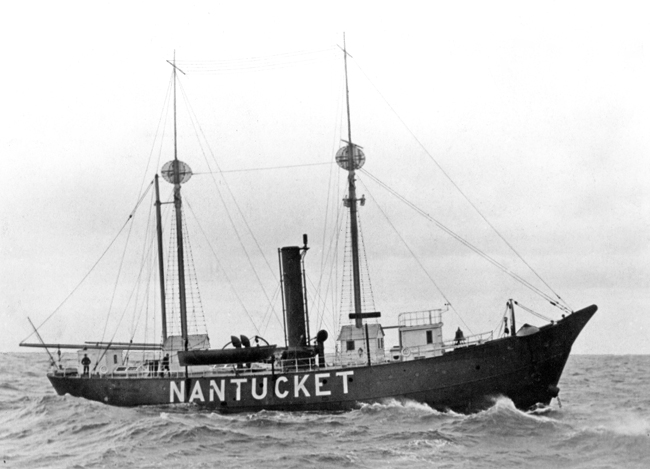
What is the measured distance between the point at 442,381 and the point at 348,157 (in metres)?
10.9

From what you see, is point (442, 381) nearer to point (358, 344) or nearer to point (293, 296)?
point (358, 344)

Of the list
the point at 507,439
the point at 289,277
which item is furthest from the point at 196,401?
the point at 507,439

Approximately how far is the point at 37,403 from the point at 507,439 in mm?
20926

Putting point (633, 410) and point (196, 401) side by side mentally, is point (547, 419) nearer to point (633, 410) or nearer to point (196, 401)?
point (633, 410)

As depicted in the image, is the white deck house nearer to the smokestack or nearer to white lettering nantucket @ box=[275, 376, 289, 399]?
the smokestack

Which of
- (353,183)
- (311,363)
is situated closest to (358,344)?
(311,363)

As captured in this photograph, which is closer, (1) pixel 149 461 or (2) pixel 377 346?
(1) pixel 149 461

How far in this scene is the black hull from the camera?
2428 cm

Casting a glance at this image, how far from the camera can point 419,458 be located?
1778 cm

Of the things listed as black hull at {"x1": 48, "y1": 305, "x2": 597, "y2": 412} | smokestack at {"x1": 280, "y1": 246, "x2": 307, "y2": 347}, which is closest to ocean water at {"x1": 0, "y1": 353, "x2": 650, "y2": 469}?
black hull at {"x1": 48, "y1": 305, "x2": 597, "y2": 412}

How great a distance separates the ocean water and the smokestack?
152 inches

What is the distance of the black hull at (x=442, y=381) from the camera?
24.3 m

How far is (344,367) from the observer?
25578 millimetres

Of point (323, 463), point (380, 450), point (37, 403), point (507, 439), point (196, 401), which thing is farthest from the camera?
point (37, 403)
